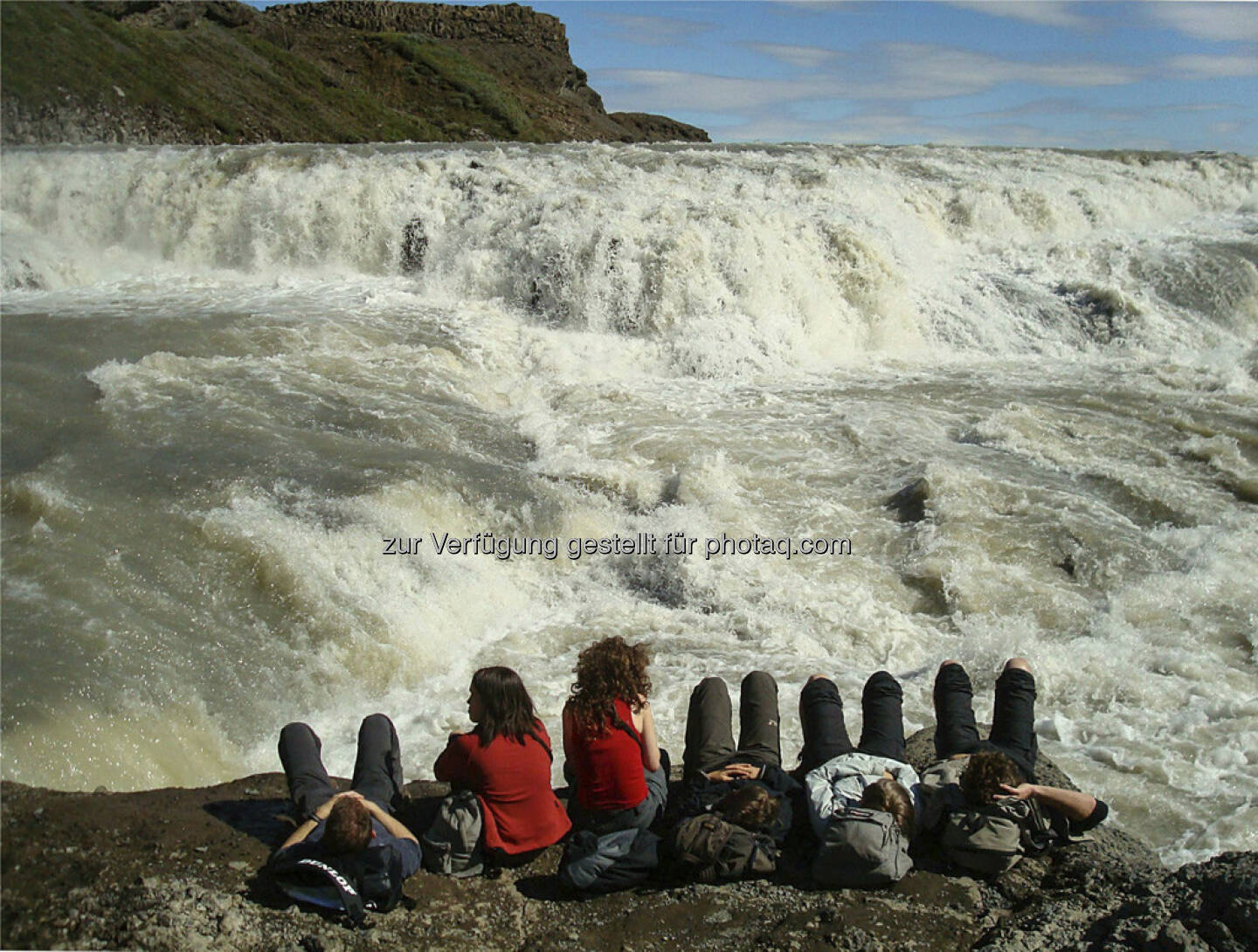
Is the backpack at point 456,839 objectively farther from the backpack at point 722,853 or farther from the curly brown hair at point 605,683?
the backpack at point 722,853

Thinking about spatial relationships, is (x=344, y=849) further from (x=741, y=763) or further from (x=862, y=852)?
(x=862, y=852)

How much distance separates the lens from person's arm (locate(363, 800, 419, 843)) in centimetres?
340

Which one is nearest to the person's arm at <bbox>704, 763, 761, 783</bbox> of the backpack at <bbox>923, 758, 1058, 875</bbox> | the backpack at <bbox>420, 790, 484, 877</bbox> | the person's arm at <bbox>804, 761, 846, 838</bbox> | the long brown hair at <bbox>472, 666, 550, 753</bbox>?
the person's arm at <bbox>804, 761, 846, 838</bbox>

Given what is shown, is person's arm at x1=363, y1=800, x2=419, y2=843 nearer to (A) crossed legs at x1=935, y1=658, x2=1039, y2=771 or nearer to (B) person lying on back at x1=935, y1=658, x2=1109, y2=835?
(B) person lying on back at x1=935, y1=658, x2=1109, y2=835

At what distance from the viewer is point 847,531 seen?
7.74 m

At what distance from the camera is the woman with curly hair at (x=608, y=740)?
3.54 m

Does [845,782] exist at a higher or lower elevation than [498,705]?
lower

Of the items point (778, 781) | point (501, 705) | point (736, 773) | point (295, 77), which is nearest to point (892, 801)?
point (778, 781)

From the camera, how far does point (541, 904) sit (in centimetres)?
343

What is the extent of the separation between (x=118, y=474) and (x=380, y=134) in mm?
34323

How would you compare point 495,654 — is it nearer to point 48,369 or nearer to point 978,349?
point 48,369

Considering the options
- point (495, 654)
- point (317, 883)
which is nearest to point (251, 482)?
point (495, 654)

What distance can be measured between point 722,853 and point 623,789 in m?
0.39

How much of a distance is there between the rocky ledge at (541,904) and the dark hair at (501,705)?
Answer: 0.51 m
